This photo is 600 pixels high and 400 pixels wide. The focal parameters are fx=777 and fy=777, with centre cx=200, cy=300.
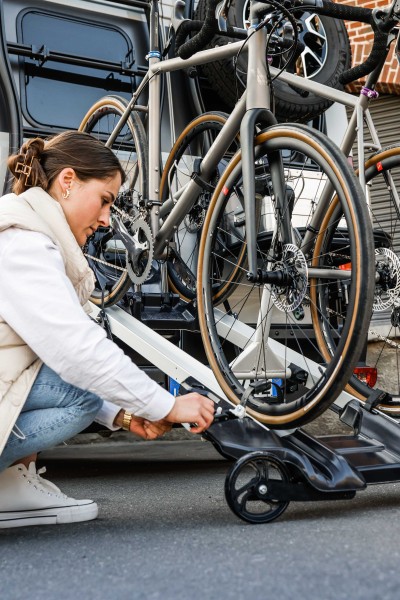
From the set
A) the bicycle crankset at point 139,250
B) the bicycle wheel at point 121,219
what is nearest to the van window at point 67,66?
the bicycle wheel at point 121,219

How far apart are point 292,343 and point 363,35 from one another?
4604mm

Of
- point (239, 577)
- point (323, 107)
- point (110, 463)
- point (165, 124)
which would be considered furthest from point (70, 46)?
point (239, 577)

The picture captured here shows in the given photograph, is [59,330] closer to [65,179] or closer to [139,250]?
[65,179]

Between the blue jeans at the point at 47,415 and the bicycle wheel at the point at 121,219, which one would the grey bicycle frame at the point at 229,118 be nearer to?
the bicycle wheel at the point at 121,219

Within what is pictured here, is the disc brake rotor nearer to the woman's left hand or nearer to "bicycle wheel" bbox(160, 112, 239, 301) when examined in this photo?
"bicycle wheel" bbox(160, 112, 239, 301)

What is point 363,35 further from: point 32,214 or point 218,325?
point 32,214

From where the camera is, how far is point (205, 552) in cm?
169

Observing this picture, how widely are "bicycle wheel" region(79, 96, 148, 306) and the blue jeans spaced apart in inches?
48.7

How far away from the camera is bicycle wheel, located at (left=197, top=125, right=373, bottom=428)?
210 centimetres

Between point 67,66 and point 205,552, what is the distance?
2.77 m

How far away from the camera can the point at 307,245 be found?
2.92 m

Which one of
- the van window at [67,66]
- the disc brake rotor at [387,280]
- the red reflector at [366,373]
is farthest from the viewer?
the van window at [67,66]

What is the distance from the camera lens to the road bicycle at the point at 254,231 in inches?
87.7

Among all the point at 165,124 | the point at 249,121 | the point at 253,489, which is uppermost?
the point at 165,124
